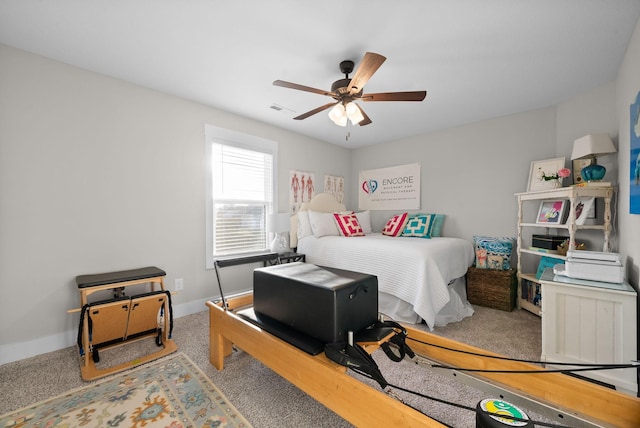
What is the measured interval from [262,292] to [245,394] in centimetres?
61

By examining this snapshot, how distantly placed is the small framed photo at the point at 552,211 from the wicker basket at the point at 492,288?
637mm

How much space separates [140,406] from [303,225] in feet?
8.24

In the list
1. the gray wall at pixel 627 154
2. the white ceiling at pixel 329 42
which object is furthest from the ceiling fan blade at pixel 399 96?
the gray wall at pixel 627 154

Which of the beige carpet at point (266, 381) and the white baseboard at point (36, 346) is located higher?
the white baseboard at point (36, 346)

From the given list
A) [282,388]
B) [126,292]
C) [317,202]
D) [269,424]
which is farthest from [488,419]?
[317,202]

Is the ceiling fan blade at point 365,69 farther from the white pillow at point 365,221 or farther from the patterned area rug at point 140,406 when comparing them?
the white pillow at point 365,221

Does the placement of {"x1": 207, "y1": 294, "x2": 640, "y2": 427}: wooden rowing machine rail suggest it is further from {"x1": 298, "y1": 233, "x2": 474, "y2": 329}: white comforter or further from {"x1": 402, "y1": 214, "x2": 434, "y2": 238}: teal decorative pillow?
{"x1": 402, "y1": 214, "x2": 434, "y2": 238}: teal decorative pillow

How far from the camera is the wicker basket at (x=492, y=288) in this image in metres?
2.84

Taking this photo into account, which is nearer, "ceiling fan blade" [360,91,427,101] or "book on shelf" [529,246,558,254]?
"ceiling fan blade" [360,91,427,101]

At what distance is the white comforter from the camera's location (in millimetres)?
2359

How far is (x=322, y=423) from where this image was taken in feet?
4.40

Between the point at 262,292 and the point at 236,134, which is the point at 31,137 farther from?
the point at 262,292

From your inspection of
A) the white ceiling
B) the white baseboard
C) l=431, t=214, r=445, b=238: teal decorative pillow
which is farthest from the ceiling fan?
the white baseboard

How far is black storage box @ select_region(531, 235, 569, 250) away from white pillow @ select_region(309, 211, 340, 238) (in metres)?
2.20
